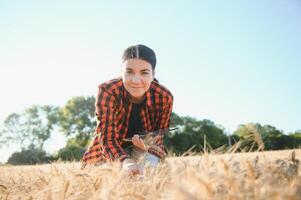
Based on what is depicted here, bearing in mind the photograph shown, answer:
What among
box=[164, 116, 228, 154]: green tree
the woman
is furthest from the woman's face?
box=[164, 116, 228, 154]: green tree

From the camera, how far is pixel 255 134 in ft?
4.25

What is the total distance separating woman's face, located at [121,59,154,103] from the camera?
11.0ft

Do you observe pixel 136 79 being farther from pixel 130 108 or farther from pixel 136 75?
pixel 130 108

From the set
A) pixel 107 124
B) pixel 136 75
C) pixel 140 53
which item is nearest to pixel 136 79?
pixel 136 75

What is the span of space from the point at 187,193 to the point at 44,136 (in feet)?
165

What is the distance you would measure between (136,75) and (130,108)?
0.62 metres

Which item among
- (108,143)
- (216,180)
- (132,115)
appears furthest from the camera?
(132,115)

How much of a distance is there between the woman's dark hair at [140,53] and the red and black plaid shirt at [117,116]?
1.31 ft

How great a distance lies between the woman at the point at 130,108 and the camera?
10.8 ft

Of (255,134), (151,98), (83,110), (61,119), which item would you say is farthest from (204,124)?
(255,134)

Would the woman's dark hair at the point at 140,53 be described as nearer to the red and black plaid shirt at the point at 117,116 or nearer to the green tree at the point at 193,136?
the red and black plaid shirt at the point at 117,116

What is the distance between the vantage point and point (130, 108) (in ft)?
12.6

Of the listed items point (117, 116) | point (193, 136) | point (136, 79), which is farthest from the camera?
point (193, 136)

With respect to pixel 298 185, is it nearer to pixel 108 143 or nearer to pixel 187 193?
pixel 187 193
